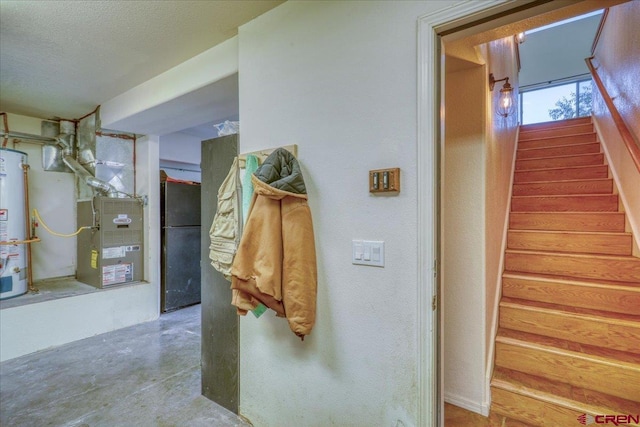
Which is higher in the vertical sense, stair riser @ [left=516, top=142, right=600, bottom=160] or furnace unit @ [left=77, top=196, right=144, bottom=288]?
stair riser @ [left=516, top=142, right=600, bottom=160]

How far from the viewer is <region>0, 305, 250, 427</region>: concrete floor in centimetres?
189

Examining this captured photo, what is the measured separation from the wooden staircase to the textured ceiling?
2831 mm

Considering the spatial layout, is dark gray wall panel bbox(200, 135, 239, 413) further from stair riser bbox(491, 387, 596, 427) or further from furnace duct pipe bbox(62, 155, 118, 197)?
furnace duct pipe bbox(62, 155, 118, 197)

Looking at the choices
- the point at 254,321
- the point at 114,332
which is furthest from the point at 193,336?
the point at 254,321

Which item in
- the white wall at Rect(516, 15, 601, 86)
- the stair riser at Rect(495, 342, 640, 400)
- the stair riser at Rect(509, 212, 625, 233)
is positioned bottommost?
the stair riser at Rect(495, 342, 640, 400)

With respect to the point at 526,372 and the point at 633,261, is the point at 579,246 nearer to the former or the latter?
the point at 633,261

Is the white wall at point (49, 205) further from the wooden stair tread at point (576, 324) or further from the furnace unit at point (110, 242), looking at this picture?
the wooden stair tread at point (576, 324)

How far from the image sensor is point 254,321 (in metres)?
1.78

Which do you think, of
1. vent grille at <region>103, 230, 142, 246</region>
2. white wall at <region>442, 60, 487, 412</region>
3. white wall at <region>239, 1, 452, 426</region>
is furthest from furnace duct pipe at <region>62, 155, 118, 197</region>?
white wall at <region>442, 60, 487, 412</region>

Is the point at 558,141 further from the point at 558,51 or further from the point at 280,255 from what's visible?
the point at 280,255

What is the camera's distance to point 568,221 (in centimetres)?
275

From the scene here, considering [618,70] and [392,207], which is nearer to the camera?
[392,207]

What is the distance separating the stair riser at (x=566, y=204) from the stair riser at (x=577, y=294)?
96 centimetres

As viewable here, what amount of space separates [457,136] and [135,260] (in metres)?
3.80
